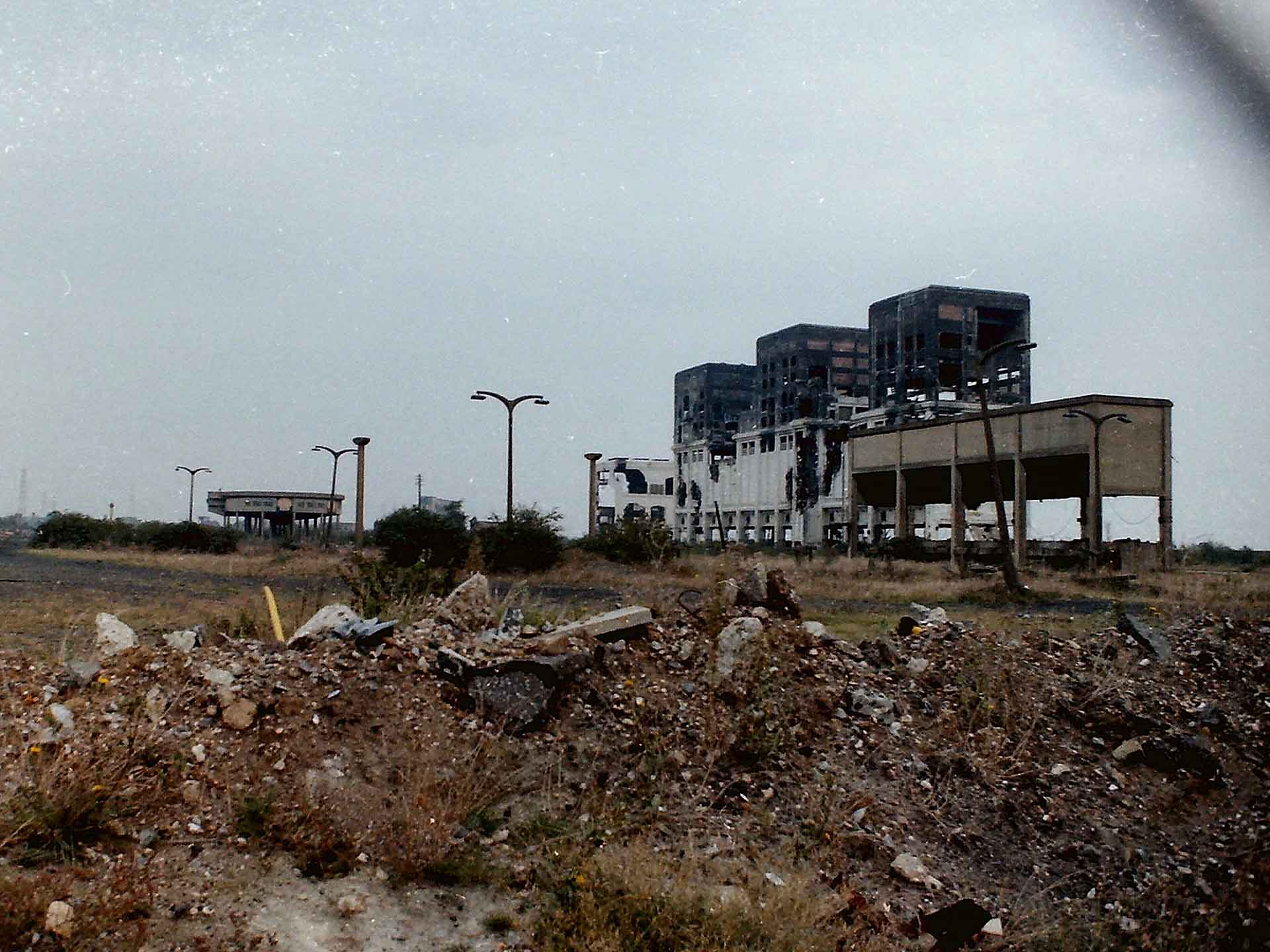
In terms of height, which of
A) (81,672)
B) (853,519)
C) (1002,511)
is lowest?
(81,672)

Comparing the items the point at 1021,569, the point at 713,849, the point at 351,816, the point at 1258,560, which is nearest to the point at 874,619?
the point at 713,849

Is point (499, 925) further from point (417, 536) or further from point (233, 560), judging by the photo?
point (233, 560)

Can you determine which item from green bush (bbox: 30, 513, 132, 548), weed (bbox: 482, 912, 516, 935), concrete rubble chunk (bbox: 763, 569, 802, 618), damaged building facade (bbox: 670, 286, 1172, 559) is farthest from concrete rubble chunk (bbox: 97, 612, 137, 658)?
green bush (bbox: 30, 513, 132, 548)

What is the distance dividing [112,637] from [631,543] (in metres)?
23.5

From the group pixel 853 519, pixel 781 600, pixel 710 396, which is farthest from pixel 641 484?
pixel 781 600

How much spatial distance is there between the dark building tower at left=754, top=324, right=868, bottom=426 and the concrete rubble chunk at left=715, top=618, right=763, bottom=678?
5642cm

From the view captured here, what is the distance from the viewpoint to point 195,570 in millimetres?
27766

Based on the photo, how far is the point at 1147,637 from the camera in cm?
888

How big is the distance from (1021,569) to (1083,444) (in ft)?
15.5

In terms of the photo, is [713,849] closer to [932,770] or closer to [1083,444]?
[932,770]

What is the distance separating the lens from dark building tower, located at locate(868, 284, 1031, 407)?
53125 mm

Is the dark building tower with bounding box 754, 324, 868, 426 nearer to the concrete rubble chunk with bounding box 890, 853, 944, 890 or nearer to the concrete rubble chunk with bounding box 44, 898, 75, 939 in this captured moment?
the concrete rubble chunk with bounding box 890, 853, 944, 890

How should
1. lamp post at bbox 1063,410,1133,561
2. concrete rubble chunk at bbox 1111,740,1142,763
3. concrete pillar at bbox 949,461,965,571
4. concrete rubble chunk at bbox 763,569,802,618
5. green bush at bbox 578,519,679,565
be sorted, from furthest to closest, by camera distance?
concrete pillar at bbox 949,461,965,571 → lamp post at bbox 1063,410,1133,561 → green bush at bbox 578,519,679,565 → concrete rubble chunk at bbox 763,569,802,618 → concrete rubble chunk at bbox 1111,740,1142,763

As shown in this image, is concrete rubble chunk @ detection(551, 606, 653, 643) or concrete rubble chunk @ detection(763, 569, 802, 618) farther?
concrete rubble chunk @ detection(763, 569, 802, 618)
